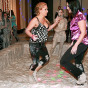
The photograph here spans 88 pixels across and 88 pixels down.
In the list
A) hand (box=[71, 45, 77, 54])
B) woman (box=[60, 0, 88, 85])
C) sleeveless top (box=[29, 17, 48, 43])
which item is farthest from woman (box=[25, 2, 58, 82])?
hand (box=[71, 45, 77, 54])

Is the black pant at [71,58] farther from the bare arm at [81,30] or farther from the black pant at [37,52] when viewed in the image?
the black pant at [37,52]

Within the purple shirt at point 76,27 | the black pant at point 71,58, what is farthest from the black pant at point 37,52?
the purple shirt at point 76,27

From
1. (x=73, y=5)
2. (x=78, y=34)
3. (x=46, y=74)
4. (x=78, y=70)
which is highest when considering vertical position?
(x=73, y=5)

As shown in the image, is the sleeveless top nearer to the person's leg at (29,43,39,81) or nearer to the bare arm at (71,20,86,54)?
the person's leg at (29,43,39,81)

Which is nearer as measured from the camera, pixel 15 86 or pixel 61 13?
pixel 15 86

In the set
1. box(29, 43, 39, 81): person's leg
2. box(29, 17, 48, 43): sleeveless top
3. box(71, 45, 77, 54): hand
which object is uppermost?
box(29, 17, 48, 43): sleeveless top

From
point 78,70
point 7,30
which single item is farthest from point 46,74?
point 7,30

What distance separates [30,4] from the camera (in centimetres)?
1511

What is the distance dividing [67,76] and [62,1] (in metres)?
11.0

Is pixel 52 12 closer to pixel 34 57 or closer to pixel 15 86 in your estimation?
pixel 34 57

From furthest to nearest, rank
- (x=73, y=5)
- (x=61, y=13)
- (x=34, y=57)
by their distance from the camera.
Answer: (x=61, y=13)
(x=34, y=57)
(x=73, y=5)

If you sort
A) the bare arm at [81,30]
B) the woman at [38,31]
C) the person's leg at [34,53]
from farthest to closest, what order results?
the person's leg at [34,53] → the woman at [38,31] → the bare arm at [81,30]

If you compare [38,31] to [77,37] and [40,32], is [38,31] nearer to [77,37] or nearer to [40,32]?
[40,32]

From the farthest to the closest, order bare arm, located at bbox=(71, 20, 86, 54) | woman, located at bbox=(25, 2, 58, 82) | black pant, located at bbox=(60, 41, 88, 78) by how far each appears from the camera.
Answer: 1. woman, located at bbox=(25, 2, 58, 82)
2. black pant, located at bbox=(60, 41, 88, 78)
3. bare arm, located at bbox=(71, 20, 86, 54)
